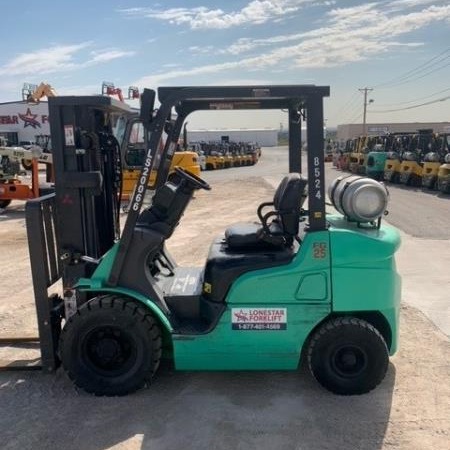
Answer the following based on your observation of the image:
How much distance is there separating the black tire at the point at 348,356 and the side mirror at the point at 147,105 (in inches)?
78.6

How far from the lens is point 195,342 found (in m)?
3.88

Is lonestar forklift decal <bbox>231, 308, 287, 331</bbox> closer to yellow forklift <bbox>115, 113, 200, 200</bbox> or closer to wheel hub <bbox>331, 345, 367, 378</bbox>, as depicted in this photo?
wheel hub <bbox>331, 345, 367, 378</bbox>

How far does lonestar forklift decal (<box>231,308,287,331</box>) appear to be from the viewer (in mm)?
3877

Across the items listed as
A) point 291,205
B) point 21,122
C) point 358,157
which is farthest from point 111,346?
point 21,122

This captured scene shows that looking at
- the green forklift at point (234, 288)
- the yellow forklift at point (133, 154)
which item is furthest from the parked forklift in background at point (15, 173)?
the green forklift at point (234, 288)

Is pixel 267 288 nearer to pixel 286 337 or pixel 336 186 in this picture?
pixel 286 337

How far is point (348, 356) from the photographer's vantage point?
155 inches

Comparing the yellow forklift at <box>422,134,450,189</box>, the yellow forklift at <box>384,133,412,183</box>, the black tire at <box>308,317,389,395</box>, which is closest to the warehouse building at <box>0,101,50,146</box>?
the yellow forklift at <box>384,133,412,183</box>

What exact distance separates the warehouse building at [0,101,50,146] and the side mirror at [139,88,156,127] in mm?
53363

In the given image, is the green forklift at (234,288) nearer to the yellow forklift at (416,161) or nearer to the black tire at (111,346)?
the black tire at (111,346)

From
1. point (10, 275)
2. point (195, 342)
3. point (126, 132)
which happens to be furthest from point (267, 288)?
point (10, 275)

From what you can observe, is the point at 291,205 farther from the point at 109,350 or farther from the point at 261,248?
the point at 109,350

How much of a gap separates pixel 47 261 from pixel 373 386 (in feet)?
8.92

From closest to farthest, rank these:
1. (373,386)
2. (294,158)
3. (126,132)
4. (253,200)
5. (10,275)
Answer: (373,386) → (294,158) → (126,132) → (10,275) → (253,200)
